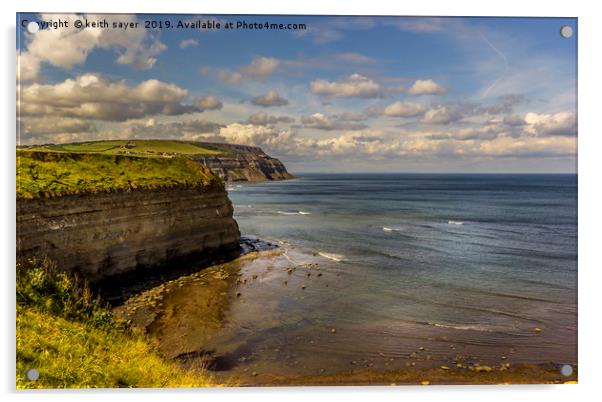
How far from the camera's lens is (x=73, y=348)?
8.58 m

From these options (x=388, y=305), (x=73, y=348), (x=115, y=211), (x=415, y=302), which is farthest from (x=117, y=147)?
(x=415, y=302)

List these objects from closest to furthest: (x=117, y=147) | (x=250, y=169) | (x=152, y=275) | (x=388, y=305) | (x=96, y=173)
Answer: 1. (x=388, y=305)
2. (x=117, y=147)
3. (x=96, y=173)
4. (x=152, y=275)
5. (x=250, y=169)

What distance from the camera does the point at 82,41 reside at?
10.6m

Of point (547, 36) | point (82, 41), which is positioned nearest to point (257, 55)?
A: point (82, 41)

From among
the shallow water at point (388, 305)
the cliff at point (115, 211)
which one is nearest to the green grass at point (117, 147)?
the cliff at point (115, 211)

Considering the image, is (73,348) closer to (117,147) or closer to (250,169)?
(117,147)

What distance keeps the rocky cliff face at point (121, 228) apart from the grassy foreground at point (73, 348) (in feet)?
9.80

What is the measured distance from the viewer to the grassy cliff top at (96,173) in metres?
14.9

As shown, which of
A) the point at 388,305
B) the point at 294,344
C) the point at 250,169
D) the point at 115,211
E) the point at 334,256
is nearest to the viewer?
the point at 294,344

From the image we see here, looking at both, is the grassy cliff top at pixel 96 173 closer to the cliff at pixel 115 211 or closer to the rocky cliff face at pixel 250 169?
the cliff at pixel 115 211

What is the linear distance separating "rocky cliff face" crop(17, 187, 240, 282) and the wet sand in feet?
6.50

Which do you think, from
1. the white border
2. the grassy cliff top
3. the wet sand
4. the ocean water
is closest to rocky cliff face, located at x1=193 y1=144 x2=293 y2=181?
the ocean water

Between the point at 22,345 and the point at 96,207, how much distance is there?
9295 millimetres

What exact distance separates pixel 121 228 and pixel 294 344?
9.90m
